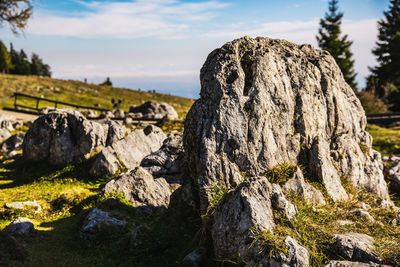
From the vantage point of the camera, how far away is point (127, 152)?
772 inches

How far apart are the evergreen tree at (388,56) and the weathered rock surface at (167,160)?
5135 centimetres

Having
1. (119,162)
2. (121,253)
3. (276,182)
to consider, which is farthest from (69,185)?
(276,182)

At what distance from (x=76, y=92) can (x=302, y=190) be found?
6524 cm

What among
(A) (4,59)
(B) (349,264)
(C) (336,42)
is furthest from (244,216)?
(A) (4,59)

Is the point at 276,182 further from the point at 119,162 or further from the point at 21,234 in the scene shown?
the point at 119,162

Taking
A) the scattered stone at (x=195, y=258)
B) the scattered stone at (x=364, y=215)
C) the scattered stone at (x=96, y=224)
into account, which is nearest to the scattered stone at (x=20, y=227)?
the scattered stone at (x=96, y=224)

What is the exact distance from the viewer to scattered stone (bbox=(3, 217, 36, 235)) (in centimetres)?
1139

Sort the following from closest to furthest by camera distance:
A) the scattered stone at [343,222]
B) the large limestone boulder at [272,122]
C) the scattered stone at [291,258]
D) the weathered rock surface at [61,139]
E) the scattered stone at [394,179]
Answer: the scattered stone at [291,258]
the scattered stone at [343,222]
the large limestone boulder at [272,122]
the scattered stone at [394,179]
the weathered rock surface at [61,139]

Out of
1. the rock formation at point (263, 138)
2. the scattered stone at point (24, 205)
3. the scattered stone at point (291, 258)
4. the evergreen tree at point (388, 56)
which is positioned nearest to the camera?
the scattered stone at point (291, 258)

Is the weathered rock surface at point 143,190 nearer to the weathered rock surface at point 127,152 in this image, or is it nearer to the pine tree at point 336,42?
the weathered rock surface at point 127,152

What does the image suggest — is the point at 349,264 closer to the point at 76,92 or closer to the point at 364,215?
the point at 364,215

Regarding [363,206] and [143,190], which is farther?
[143,190]

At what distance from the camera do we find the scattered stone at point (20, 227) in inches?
448

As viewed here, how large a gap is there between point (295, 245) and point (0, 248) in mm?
8423
